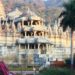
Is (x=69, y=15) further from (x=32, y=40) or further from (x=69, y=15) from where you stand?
(x=32, y=40)

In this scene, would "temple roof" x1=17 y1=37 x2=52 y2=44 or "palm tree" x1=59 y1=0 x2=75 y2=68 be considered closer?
"palm tree" x1=59 y1=0 x2=75 y2=68

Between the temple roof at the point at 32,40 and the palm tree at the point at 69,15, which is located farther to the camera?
the temple roof at the point at 32,40

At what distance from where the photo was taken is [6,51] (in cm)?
7350

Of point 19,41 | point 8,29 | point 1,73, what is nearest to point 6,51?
point 19,41

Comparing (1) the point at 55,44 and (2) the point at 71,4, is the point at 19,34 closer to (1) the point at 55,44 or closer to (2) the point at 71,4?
(1) the point at 55,44

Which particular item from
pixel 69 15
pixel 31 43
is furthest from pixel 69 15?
pixel 31 43

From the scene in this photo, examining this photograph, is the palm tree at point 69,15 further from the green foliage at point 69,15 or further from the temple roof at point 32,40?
the temple roof at point 32,40

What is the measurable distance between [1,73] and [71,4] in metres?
29.9

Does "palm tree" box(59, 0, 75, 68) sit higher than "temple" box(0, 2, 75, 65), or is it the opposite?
"palm tree" box(59, 0, 75, 68)

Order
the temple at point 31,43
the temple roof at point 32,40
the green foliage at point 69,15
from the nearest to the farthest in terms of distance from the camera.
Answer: the green foliage at point 69,15, the temple at point 31,43, the temple roof at point 32,40

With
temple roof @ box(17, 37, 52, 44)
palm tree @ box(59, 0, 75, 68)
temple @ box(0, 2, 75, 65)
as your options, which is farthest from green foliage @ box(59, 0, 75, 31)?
temple roof @ box(17, 37, 52, 44)

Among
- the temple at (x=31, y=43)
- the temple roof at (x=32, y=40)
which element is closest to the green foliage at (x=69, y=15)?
the temple at (x=31, y=43)

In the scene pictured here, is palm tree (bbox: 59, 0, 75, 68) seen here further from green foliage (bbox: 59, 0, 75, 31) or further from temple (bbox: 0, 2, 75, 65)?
temple (bbox: 0, 2, 75, 65)

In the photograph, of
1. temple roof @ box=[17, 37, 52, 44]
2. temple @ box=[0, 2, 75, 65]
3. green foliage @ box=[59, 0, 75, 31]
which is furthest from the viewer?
temple roof @ box=[17, 37, 52, 44]
